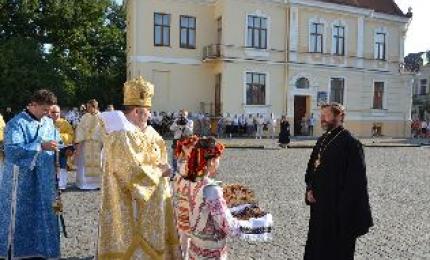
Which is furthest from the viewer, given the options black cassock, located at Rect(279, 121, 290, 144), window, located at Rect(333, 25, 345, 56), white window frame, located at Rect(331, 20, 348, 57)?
window, located at Rect(333, 25, 345, 56)

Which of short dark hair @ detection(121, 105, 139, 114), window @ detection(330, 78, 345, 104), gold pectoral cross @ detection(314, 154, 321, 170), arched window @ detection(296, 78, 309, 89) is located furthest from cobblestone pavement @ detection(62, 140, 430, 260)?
window @ detection(330, 78, 345, 104)

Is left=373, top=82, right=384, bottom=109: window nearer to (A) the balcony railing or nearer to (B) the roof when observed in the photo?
(B) the roof

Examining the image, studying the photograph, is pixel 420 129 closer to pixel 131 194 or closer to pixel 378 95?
pixel 378 95

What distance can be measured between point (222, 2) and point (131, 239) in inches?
1073

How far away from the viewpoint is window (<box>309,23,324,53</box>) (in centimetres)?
3281

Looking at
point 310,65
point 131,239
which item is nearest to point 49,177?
point 131,239

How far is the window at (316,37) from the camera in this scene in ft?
108

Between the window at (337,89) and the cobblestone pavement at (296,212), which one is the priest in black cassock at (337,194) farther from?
the window at (337,89)

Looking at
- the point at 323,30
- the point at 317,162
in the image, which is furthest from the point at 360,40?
the point at 317,162

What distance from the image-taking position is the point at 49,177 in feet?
17.7

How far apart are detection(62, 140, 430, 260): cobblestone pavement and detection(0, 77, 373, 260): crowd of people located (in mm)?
908

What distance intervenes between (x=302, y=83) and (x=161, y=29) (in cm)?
939

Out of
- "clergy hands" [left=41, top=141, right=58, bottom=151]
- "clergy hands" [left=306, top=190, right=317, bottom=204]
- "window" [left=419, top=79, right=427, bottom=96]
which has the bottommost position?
"clergy hands" [left=306, top=190, right=317, bottom=204]

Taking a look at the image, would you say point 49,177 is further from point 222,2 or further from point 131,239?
point 222,2
